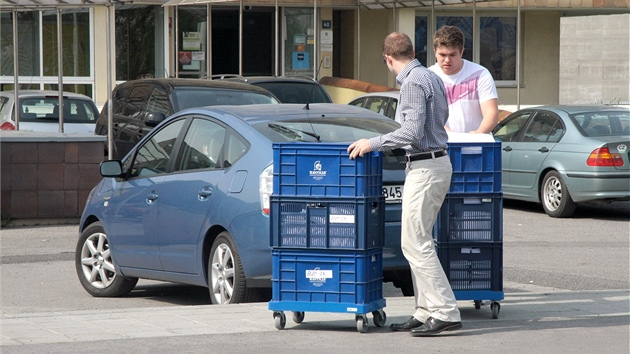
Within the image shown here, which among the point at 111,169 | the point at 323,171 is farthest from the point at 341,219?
the point at 111,169

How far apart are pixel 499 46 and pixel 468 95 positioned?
2282 centimetres

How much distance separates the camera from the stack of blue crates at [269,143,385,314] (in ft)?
22.2

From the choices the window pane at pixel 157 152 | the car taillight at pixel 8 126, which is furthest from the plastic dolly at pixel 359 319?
the car taillight at pixel 8 126

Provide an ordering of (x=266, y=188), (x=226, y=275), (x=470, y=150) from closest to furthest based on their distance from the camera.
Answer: (x=470, y=150)
(x=266, y=188)
(x=226, y=275)

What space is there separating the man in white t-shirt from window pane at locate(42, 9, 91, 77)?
788 inches

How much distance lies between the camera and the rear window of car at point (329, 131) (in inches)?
317

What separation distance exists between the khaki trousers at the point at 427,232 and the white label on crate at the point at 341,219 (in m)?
0.35

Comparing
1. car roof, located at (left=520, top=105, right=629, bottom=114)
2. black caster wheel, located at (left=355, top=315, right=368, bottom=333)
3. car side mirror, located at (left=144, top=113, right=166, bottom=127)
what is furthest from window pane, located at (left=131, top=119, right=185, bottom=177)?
car roof, located at (left=520, top=105, right=629, bottom=114)

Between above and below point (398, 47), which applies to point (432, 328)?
below

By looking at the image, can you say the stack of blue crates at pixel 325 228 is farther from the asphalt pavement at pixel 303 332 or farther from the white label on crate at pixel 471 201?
the white label on crate at pixel 471 201

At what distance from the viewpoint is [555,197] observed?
600 inches

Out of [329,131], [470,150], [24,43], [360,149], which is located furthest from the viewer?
[24,43]

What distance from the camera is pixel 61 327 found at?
706 cm

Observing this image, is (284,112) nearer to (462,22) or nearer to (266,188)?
(266,188)
